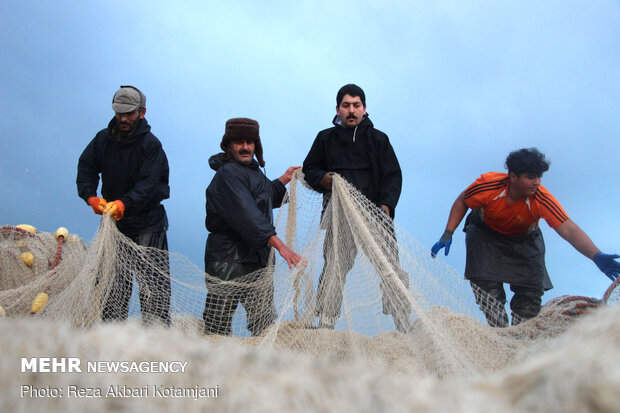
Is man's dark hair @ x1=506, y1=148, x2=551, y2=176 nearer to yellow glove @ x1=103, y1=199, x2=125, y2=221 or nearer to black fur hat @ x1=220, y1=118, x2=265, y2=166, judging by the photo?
black fur hat @ x1=220, y1=118, x2=265, y2=166

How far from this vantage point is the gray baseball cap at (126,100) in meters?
4.41

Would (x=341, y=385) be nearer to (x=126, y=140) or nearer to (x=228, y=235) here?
(x=228, y=235)

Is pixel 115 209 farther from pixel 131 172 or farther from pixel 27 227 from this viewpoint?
pixel 27 227

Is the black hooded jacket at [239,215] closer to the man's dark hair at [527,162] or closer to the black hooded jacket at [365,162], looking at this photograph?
the black hooded jacket at [365,162]

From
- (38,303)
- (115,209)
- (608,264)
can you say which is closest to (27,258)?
(38,303)

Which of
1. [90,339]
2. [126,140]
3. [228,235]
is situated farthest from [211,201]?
[90,339]

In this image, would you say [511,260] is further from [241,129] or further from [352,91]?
[241,129]

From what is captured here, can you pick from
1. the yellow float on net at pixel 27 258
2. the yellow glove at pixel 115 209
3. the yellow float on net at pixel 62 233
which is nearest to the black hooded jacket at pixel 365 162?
the yellow glove at pixel 115 209

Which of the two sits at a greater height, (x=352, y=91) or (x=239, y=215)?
(x=352, y=91)

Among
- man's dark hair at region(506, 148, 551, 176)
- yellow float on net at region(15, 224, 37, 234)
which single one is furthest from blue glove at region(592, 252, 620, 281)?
yellow float on net at region(15, 224, 37, 234)

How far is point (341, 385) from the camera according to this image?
716 mm

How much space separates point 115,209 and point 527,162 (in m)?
3.46

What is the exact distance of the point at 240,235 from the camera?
412 cm

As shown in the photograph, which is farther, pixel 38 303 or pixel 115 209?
pixel 38 303
